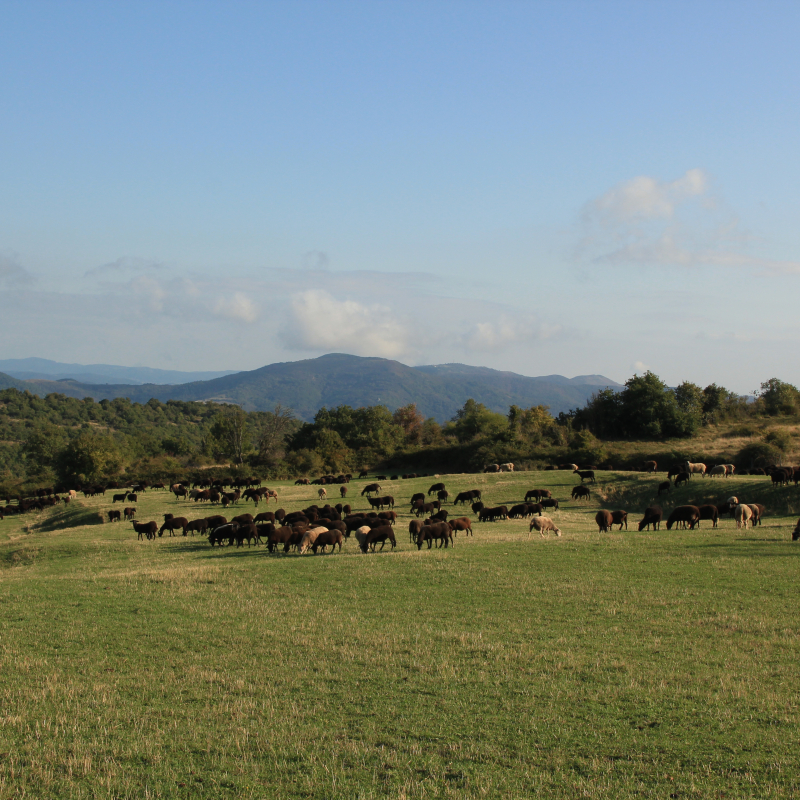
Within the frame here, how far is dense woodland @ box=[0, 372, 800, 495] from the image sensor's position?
228 ft

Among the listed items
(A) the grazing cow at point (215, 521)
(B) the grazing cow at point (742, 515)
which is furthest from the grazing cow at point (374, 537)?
(B) the grazing cow at point (742, 515)

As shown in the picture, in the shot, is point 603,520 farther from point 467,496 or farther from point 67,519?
point 67,519

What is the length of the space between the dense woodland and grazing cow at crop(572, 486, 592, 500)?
928 inches

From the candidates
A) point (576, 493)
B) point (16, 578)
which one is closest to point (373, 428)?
point (576, 493)

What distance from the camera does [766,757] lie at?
6.87 m

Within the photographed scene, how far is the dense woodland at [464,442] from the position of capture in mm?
69562

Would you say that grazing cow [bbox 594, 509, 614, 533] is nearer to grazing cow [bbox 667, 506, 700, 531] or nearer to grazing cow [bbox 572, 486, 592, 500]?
grazing cow [bbox 667, 506, 700, 531]

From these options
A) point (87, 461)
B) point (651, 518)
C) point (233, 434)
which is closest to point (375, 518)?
point (651, 518)

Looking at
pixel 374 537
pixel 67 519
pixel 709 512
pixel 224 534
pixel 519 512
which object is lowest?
pixel 67 519

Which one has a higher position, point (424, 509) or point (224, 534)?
point (424, 509)

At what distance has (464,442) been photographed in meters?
86.4

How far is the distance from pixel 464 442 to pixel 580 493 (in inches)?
1725

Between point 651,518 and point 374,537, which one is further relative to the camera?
point 651,518

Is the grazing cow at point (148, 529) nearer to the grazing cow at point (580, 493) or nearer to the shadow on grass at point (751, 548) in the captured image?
the shadow on grass at point (751, 548)
